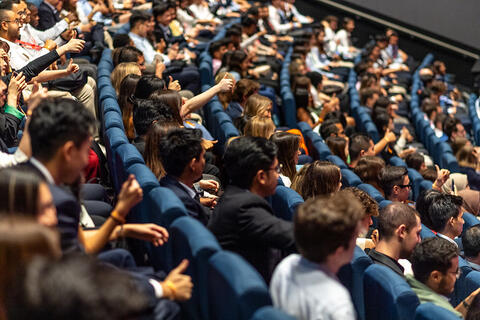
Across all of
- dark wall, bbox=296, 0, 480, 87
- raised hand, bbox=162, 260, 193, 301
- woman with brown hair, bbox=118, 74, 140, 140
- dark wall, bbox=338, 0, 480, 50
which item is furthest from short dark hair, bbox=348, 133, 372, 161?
dark wall, bbox=338, 0, 480, 50

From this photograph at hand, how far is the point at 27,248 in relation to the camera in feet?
1.58

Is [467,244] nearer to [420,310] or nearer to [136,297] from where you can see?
[420,310]

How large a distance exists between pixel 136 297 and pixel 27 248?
103mm

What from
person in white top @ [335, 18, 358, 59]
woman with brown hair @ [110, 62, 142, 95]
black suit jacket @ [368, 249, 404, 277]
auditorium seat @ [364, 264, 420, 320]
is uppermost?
auditorium seat @ [364, 264, 420, 320]

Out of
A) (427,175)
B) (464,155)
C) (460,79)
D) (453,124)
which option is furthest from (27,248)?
(460,79)

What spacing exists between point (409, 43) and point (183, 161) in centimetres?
→ 353

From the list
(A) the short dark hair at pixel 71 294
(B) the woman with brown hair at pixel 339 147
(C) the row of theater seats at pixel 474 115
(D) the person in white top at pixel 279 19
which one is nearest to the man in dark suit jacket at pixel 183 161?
(A) the short dark hair at pixel 71 294

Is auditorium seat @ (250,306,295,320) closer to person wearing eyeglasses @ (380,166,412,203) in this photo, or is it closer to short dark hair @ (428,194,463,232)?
short dark hair @ (428,194,463,232)

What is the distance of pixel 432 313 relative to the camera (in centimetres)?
71

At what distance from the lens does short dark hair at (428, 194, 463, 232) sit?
4.00 ft

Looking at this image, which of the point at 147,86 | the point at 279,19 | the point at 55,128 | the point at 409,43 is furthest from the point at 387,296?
the point at 409,43

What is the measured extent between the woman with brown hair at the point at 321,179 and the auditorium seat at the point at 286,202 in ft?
0.32

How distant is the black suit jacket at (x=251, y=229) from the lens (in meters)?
0.73

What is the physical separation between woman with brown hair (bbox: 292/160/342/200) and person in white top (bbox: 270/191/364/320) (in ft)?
1.46
